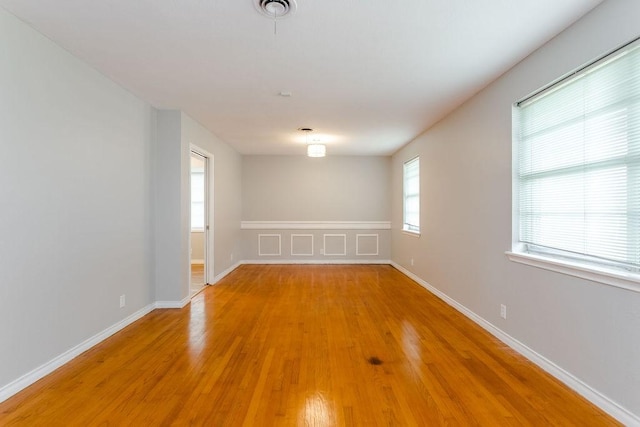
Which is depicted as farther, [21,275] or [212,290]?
[212,290]

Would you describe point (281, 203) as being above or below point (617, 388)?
above

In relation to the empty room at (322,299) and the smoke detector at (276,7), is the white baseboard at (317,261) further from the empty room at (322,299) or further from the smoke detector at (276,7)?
the smoke detector at (276,7)

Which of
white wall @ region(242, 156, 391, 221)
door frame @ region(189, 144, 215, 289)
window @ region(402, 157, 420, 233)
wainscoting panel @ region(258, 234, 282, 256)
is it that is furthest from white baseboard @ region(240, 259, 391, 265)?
door frame @ region(189, 144, 215, 289)

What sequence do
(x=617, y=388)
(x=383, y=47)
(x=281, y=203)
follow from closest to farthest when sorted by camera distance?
(x=617, y=388), (x=383, y=47), (x=281, y=203)

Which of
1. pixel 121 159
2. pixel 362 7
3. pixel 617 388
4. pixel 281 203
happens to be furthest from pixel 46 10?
pixel 281 203

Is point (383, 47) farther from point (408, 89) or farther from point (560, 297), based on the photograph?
point (560, 297)

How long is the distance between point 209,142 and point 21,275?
3309 millimetres

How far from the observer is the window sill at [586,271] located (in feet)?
5.95

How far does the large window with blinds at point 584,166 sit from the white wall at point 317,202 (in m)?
4.66

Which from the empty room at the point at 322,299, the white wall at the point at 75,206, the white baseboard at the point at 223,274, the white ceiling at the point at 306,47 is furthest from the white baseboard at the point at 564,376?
the white baseboard at the point at 223,274

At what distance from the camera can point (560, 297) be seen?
2.33m

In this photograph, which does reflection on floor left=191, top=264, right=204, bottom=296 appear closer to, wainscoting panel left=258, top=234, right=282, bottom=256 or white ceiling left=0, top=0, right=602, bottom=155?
wainscoting panel left=258, top=234, right=282, bottom=256

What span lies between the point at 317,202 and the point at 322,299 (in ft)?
10.9

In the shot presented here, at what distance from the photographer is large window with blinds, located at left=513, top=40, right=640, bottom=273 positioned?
6.21ft
